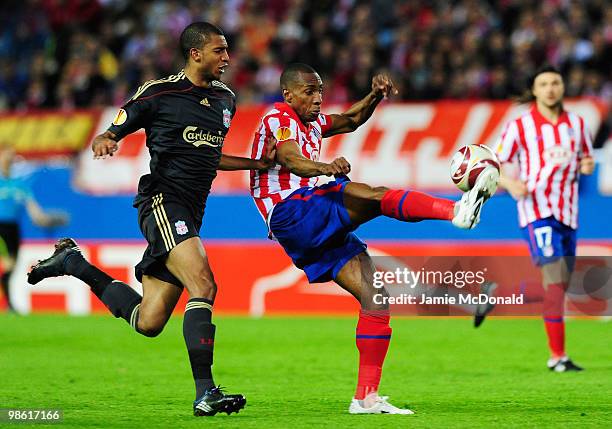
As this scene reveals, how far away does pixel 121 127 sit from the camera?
686 centimetres

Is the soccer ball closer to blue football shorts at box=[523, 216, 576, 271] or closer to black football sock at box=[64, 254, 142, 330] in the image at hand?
black football sock at box=[64, 254, 142, 330]

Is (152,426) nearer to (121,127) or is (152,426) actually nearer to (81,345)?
(121,127)

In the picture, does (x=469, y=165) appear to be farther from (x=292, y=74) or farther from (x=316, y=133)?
(x=292, y=74)

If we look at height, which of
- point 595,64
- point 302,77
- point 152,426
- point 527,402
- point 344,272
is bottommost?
point 152,426

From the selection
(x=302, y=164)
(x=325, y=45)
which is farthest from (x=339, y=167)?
(x=325, y=45)

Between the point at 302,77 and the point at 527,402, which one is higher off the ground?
the point at 302,77

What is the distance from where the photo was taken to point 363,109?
7863mm

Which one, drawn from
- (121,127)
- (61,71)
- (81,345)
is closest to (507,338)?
(81,345)

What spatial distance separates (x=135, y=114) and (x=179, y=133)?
0.31 meters

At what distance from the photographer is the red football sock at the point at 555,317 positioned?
941 centimetres

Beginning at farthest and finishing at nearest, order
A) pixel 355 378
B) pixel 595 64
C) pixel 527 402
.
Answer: pixel 595 64 → pixel 355 378 → pixel 527 402

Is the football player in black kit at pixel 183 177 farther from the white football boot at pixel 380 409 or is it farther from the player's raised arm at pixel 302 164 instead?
the white football boot at pixel 380 409

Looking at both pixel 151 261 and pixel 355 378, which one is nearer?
pixel 151 261

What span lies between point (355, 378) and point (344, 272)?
221 centimetres
